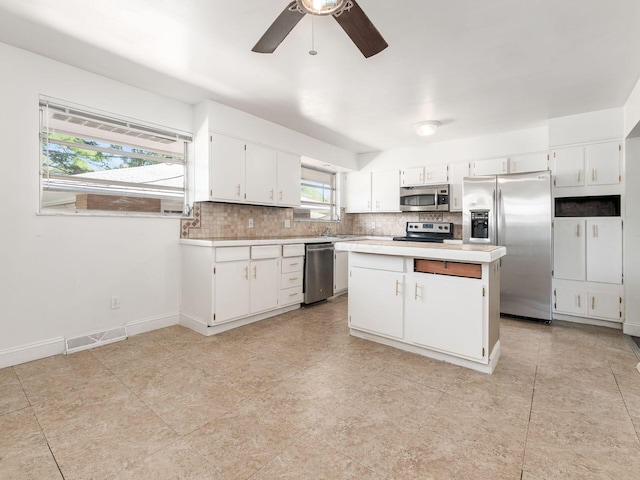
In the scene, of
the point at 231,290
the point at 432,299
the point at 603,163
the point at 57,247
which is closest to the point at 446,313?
the point at 432,299

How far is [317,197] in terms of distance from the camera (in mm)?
5820

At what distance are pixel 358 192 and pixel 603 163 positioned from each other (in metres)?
3.51

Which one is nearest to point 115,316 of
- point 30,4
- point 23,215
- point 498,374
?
point 23,215

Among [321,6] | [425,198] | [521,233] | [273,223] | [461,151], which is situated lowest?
[521,233]

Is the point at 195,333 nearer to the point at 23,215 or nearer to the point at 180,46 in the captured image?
the point at 23,215

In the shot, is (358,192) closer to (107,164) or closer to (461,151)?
(461,151)

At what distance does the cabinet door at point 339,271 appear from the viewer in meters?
4.88

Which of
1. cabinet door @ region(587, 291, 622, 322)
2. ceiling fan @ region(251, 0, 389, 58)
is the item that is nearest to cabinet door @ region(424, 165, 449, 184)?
cabinet door @ region(587, 291, 622, 322)

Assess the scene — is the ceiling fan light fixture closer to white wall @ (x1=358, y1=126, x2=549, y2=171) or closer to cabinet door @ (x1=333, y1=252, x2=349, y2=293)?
cabinet door @ (x1=333, y1=252, x2=349, y2=293)

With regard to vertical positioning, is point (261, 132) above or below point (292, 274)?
above

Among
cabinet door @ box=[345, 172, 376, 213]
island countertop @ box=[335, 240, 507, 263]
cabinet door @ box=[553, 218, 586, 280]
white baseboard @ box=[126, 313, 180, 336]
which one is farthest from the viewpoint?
cabinet door @ box=[345, 172, 376, 213]

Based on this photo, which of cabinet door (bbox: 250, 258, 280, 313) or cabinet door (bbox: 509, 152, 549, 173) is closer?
cabinet door (bbox: 250, 258, 280, 313)

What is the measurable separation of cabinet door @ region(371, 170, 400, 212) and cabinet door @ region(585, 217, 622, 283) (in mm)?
2663

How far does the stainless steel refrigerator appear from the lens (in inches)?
147
